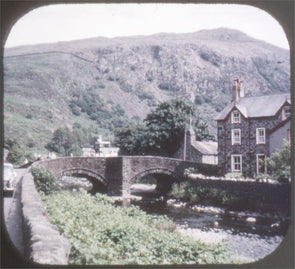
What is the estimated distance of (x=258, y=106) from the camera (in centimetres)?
1451

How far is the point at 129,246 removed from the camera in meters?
4.27

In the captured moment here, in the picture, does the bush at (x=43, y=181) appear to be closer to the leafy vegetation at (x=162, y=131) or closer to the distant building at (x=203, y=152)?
the leafy vegetation at (x=162, y=131)

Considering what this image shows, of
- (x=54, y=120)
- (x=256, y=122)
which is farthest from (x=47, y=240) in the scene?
(x=256, y=122)

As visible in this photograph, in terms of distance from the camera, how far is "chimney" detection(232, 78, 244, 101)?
15.1 m

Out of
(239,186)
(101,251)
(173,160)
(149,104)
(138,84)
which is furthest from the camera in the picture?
(173,160)

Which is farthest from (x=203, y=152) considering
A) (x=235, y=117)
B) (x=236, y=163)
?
(x=235, y=117)

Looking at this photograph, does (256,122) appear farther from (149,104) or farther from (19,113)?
(19,113)

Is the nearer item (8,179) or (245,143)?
(8,179)

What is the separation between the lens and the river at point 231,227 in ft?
25.7

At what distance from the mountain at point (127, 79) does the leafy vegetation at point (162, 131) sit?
71 centimetres

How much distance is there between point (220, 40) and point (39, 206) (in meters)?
8.39

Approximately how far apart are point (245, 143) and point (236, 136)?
116 centimetres

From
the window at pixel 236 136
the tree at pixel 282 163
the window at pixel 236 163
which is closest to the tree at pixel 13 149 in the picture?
the tree at pixel 282 163

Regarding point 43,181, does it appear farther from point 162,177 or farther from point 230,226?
point 162,177
